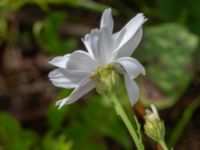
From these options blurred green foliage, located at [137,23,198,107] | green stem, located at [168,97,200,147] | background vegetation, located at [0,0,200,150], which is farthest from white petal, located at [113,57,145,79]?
green stem, located at [168,97,200,147]

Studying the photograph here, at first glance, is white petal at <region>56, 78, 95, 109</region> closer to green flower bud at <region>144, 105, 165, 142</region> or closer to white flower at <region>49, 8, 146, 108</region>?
white flower at <region>49, 8, 146, 108</region>

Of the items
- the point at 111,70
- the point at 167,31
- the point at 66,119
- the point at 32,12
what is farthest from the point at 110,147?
the point at 111,70

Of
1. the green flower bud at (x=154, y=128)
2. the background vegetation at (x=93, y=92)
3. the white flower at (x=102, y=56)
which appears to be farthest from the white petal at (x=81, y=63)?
the background vegetation at (x=93, y=92)

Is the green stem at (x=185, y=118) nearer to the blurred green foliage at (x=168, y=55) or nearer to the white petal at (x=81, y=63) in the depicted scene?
the blurred green foliage at (x=168, y=55)

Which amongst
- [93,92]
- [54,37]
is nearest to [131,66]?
[54,37]

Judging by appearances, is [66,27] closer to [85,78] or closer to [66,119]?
[66,119]
